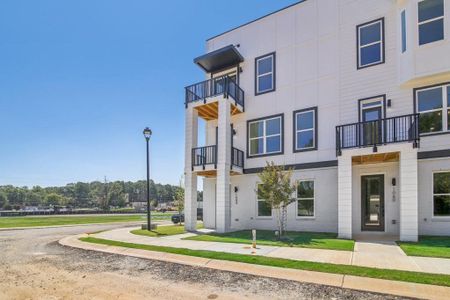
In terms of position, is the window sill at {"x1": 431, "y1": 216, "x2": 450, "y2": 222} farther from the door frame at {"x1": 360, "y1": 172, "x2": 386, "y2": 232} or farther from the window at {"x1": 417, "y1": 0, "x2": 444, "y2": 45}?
the window at {"x1": 417, "y1": 0, "x2": 444, "y2": 45}

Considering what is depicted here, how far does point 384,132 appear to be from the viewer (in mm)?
12406

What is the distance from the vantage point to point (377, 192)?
13625 millimetres

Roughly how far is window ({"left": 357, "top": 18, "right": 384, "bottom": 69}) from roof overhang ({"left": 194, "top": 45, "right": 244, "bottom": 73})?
263 inches

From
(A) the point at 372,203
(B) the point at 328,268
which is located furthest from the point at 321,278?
(A) the point at 372,203

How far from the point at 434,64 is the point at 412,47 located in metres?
1.10

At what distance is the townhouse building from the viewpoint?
1217 centimetres

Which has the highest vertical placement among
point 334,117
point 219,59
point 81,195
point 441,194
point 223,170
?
point 219,59

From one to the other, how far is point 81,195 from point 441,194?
13946 cm

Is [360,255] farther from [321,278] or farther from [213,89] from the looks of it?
[213,89]

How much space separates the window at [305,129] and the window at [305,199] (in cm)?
183

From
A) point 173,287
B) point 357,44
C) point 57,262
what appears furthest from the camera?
point 357,44

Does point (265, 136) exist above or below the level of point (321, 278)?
above

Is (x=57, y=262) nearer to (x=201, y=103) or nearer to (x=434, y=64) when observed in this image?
(x=201, y=103)

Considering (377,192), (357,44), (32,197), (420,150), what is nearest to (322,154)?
(377,192)
